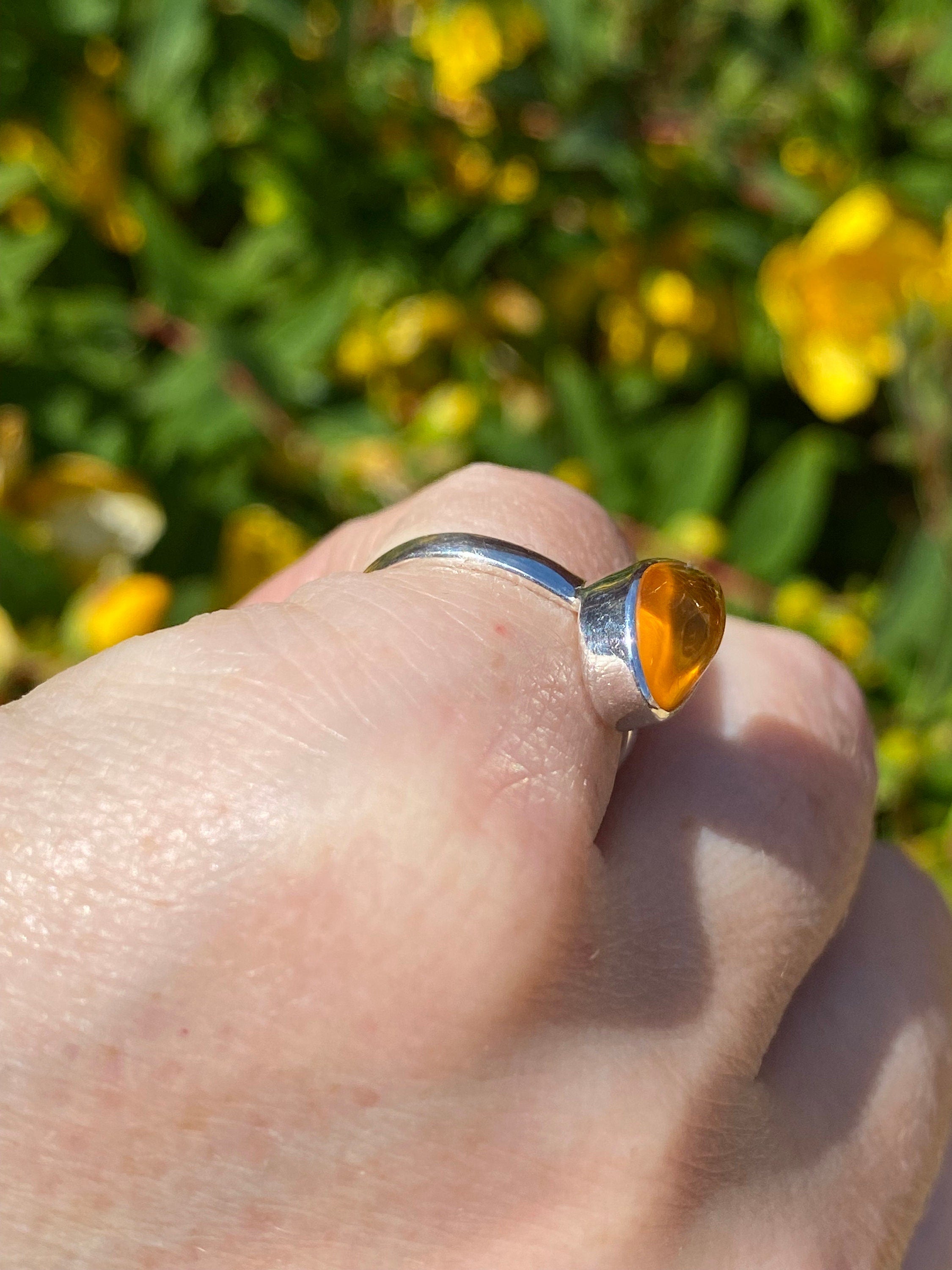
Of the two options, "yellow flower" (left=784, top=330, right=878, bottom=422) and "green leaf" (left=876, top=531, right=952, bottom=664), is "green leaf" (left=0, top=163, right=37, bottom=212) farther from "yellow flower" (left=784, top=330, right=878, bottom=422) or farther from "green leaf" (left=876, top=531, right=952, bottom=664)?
"green leaf" (left=876, top=531, right=952, bottom=664)

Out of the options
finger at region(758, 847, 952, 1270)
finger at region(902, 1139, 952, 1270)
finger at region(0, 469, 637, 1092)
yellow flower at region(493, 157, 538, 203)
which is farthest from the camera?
yellow flower at region(493, 157, 538, 203)

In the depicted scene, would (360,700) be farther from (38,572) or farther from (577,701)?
(38,572)

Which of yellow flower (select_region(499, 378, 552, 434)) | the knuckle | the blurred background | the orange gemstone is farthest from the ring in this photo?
yellow flower (select_region(499, 378, 552, 434))

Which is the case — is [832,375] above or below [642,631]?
below

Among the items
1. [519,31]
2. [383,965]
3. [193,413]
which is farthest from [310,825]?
[519,31]

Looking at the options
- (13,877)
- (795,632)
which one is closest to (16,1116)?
(13,877)

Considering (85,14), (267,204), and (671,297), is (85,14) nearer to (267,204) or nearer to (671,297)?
(267,204)
